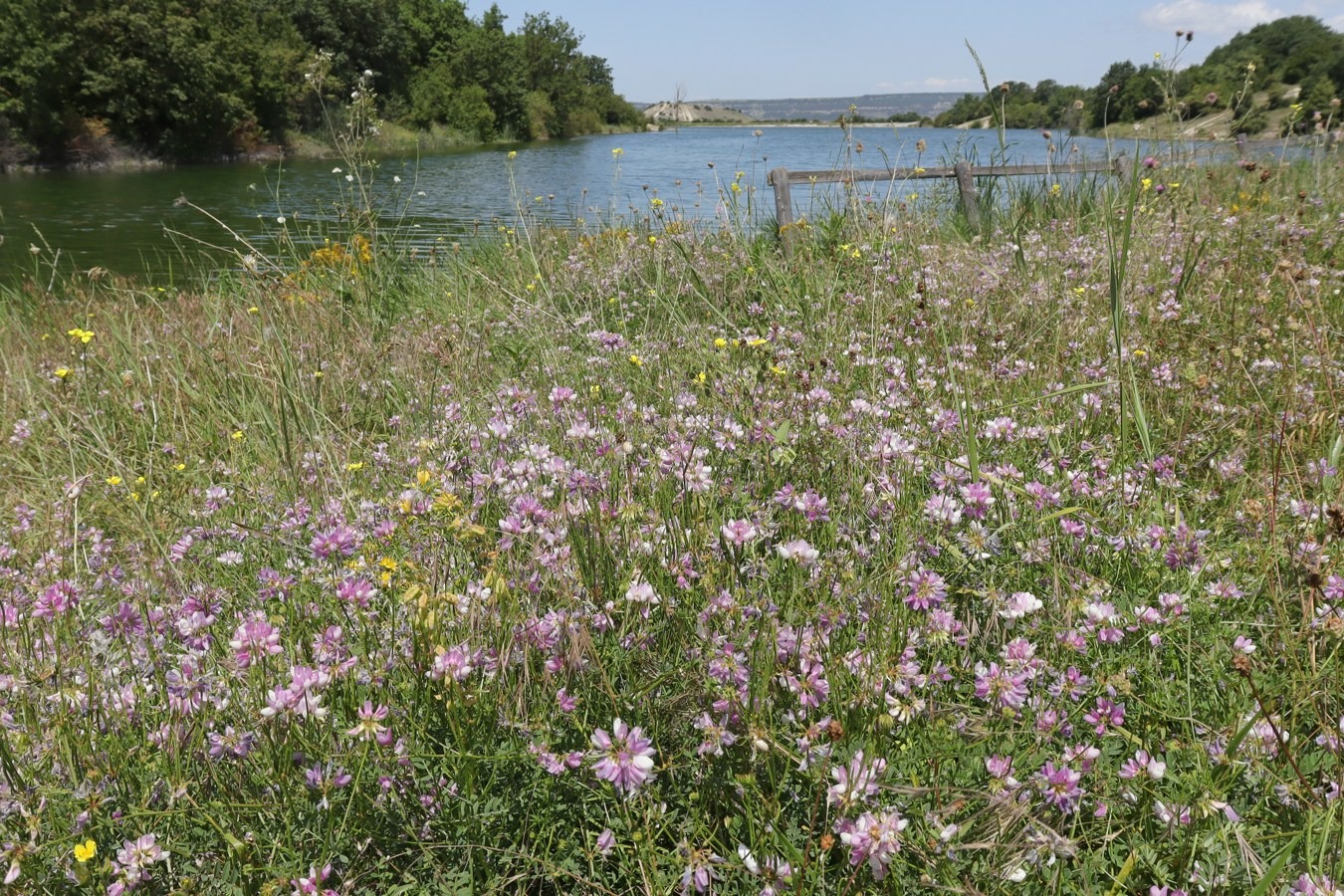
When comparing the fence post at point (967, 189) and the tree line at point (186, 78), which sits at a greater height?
the tree line at point (186, 78)

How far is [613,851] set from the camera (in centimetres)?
147

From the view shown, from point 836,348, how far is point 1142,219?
12.3 feet

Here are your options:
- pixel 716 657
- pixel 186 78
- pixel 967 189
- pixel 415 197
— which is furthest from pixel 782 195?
pixel 186 78

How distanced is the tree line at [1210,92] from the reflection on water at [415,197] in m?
0.46

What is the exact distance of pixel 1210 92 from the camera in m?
4.96

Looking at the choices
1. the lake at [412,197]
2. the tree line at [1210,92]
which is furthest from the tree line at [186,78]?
the tree line at [1210,92]

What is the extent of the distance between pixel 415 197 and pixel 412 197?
1338cm

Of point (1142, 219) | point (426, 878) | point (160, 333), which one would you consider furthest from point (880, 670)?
point (160, 333)

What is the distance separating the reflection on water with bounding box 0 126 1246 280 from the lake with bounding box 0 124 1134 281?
0.23 ft

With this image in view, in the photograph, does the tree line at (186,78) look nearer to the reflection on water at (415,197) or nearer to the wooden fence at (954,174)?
the reflection on water at (415,197)

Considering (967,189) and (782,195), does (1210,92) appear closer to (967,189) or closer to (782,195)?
(967,189)

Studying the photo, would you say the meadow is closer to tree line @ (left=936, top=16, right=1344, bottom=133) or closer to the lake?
tree line @ (left=936, top=16, right=1344, bottom=133)

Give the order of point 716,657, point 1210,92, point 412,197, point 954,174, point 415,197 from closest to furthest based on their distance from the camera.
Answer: point 716,657 < point 1210,92 < point 412,197 < point 954,174 < point 415,197

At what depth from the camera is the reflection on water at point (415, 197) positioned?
7.10 m
